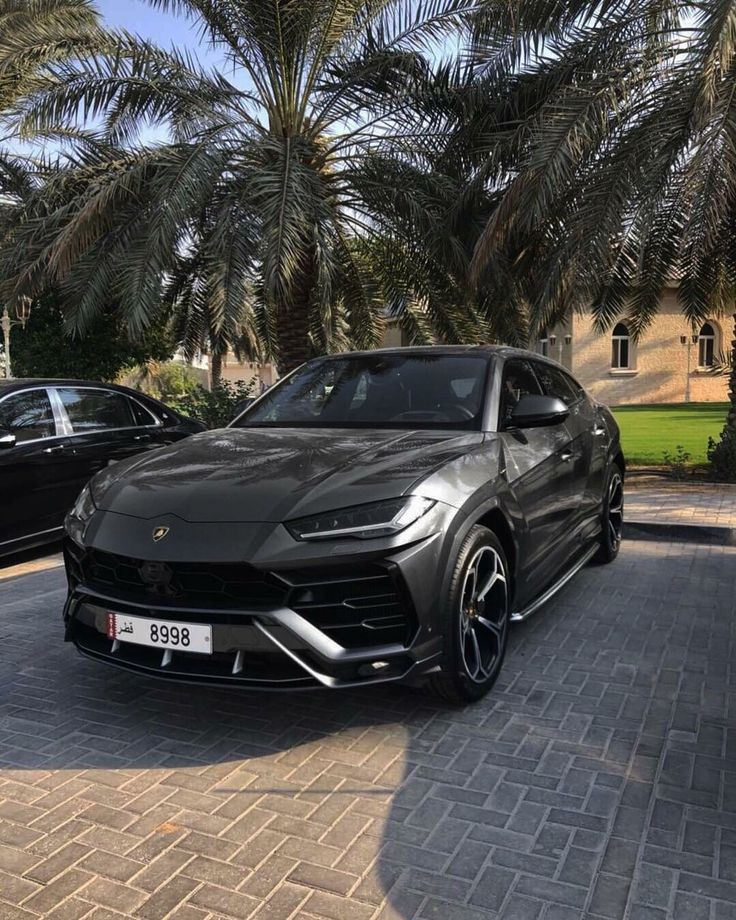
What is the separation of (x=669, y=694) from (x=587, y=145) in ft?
22.5

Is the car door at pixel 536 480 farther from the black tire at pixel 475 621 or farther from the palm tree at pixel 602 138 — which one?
the palm tree at pixel 602 138

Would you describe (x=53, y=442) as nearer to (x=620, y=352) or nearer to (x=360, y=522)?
(x=360, y=522)

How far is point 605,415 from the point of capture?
20.7 feet

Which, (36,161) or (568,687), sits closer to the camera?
(568,687)

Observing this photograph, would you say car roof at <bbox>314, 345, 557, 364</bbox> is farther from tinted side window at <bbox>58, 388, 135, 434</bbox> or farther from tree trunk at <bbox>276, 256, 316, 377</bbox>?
tree trunk at <bbox>276, 256, 316, 377</bbox>

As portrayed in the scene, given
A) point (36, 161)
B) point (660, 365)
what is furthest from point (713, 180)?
point (660, 365)

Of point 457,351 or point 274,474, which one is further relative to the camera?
point 457,351

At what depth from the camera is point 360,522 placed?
312 cm

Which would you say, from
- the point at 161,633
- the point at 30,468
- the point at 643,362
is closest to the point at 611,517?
the point at 161,633

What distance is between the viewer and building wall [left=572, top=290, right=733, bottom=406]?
110 ft

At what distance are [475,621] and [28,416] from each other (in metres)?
4.75

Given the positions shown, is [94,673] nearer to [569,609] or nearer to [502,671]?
[502,671]

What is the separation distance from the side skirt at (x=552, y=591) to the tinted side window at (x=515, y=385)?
101 cm

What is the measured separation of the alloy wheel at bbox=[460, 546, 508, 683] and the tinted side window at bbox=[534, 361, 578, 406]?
1.76m
